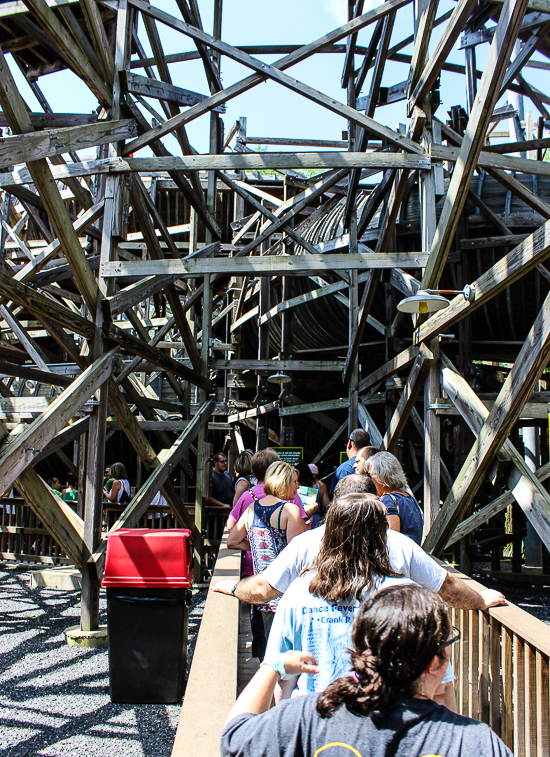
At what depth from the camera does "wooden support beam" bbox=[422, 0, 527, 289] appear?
4438 mm

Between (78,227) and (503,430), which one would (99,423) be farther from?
(503,430)

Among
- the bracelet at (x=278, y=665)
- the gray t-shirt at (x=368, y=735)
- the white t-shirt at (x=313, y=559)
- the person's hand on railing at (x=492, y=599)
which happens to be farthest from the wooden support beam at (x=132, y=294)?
the gray t-shirt at (x=368, y=735)

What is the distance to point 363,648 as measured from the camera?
4.73ft

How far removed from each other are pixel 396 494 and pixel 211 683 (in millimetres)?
1744

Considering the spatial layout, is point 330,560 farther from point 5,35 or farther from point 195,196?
point 5,35

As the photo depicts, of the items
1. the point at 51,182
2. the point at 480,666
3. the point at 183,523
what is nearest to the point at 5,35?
the point at 51,182

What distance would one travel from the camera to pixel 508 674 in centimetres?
298

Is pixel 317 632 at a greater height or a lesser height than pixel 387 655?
lesser

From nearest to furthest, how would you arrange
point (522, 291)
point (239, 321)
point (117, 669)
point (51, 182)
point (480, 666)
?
1. point (480, 666)
2. point (117, 669)
3. point (51, 182)
4. point (522, 291)
5. point (239, 321)

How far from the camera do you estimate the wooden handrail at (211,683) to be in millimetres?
1995

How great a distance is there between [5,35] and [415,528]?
25.1ft

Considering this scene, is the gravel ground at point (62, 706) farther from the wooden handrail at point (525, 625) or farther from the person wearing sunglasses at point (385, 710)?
the person wearing sunglasses at point (385, 710)

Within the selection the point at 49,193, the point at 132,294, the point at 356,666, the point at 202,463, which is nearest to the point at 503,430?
the point at 356,666

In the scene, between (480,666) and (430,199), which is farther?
(430,199)
